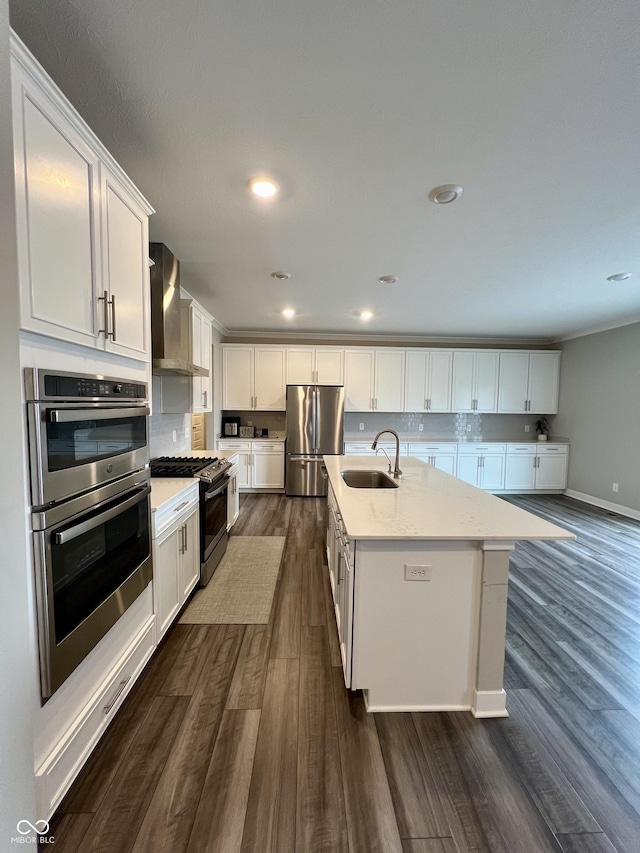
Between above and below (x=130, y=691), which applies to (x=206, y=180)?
above

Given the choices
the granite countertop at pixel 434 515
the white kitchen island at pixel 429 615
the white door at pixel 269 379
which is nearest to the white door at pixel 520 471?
the granite countertop at pixel 434 515

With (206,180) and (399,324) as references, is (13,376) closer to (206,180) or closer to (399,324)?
(206,180)

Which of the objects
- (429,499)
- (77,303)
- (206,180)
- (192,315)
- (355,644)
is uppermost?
(206,180)

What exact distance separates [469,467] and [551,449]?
1364mm

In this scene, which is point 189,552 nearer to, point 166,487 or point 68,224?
point 166,487

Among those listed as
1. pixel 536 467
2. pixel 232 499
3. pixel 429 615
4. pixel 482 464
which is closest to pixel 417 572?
pixel 429 615

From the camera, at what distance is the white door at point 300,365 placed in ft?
17.7

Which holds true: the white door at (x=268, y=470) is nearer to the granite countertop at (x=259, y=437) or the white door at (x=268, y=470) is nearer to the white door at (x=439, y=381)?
the granite countertop at (x=259, y=437)

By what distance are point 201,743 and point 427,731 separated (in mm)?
955

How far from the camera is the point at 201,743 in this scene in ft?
4.48

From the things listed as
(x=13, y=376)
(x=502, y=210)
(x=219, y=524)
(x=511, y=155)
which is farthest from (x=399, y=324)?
(x=13, y=376)

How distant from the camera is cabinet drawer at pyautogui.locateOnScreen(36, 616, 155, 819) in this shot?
104 centimetres

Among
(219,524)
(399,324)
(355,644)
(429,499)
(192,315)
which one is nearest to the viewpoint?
(355,644)

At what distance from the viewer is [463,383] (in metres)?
5.54
